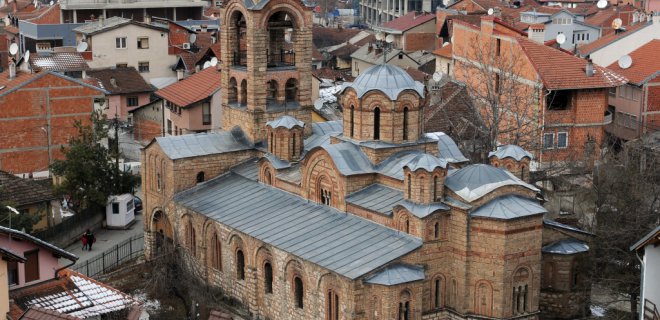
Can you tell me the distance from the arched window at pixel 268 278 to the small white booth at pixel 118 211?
13401 millimetres

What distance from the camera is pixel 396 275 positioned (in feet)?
101

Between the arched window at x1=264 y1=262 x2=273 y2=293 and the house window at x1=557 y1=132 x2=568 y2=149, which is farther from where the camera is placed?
the house window at x1=557 y1=132 x2=568 y2=149

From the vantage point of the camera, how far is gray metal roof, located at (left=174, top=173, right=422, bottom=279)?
3170 cm

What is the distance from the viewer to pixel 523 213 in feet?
103

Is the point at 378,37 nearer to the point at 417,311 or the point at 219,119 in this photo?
the point at 219,119

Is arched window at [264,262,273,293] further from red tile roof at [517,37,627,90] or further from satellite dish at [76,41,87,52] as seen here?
satellite dish at [76,41,87,52]

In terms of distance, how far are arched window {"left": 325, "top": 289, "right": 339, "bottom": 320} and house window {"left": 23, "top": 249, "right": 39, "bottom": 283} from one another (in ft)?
28.0

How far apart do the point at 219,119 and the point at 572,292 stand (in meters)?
24.9

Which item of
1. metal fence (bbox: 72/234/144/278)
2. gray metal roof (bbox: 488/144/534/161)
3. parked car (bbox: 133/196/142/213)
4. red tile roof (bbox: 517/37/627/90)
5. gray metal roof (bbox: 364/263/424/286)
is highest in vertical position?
red tile roof (bbox: 517/37/627/90)

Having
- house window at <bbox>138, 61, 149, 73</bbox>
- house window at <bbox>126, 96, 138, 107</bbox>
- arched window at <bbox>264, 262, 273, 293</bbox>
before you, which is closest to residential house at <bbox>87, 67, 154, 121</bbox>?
house window at <bbox>126, 96, 138, 107</bbox>

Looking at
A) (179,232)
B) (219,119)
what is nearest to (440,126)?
(219,119)

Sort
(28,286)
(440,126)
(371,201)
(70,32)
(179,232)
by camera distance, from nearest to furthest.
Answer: (28,286) < (371,201) < (179,232) < (440,126) < (70,32)

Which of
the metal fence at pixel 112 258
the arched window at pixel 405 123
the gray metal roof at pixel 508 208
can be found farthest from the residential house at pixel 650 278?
the metal fence at pixel 112 258

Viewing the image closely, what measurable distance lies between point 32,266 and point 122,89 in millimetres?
35171
